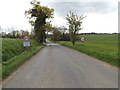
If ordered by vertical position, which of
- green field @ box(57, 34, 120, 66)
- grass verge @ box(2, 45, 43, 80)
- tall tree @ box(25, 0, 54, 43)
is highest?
tall tree @ box(25, 0, 54, 43)

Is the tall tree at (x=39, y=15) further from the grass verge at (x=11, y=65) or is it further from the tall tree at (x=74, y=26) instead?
the grass verge at (x=11, y=65)

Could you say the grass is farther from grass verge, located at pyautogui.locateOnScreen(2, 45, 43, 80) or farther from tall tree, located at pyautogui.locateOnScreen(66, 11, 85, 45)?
tall tree, located at pyautogui.locateOnScreen(66, 11, 85, 45)

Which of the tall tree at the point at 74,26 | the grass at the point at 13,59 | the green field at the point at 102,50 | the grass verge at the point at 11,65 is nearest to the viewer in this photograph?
the grass verge at the point at 11,65

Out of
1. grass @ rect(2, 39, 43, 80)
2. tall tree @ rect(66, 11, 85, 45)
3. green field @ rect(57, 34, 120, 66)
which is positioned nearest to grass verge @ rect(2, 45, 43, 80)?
grass @ rect(2, 39, 43, 80)

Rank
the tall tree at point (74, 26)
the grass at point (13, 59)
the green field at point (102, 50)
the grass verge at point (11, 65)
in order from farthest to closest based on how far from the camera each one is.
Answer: the tall tree at point (74, 26) → the green field at point (102, 50) → the grass at point (13, 59) → the grass verge at point (11, 65)

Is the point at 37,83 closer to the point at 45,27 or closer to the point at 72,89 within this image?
the point at 72,89

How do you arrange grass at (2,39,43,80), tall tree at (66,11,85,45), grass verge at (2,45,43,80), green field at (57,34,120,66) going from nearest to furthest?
grass verge at (2,45,43,80)
grass at (2,39,43,80)
green field at (57,34,120,66)
tall tree at (66,11,85,45)

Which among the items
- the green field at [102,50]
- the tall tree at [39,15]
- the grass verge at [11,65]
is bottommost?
the grass verge at [11,65]

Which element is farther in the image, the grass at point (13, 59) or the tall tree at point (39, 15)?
the tall tree at point (39, 15)

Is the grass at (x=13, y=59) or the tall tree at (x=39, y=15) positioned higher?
the tall tree at (x=39, y=15)

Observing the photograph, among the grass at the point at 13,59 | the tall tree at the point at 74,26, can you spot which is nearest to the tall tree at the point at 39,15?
the tall tree at the point at 74,26

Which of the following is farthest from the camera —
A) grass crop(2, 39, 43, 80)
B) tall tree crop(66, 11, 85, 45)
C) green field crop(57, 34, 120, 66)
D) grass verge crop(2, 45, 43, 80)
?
tall tree crop(66, 11, 85, 45)

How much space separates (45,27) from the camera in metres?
56.8

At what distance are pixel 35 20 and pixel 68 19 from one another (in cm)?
1450
